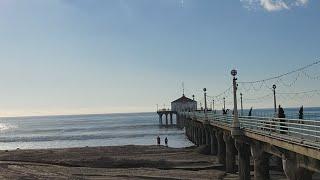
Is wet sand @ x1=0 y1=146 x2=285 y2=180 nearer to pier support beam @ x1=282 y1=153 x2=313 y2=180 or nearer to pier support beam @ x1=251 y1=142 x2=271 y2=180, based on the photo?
pier support beam @ x1=251 y1=142 x2=271 y2=180

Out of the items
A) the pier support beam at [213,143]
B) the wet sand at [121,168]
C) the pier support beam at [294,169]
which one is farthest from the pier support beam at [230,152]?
the pier support beam at [294,169]

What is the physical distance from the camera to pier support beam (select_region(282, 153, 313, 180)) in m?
16.8

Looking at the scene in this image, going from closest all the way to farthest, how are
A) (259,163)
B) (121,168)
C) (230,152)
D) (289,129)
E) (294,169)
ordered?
(294,169) → (289,129) → (259,163) → (230,152) → (121,168)

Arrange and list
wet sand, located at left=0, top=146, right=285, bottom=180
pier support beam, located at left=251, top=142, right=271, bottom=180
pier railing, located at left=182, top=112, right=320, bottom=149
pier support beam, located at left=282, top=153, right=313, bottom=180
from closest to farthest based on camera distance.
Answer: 1. pier railing, located at left=182, top=112, right=320, bottom=149
2. pier support beam, located at left=282, top=153, right=313, bottom=180
3. pier support beam, located at left=251, top=142, right=271, bottom=180
4. wet sand, located at left=0, top=146, right=285, bottom=180

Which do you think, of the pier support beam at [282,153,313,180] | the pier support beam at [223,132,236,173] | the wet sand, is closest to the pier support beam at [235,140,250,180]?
the wet sand

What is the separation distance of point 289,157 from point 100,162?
24053mm

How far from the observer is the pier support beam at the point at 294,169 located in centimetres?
1683

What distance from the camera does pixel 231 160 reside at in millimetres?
31578

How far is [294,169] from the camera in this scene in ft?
56.0

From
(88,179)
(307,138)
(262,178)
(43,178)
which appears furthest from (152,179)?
(307,138)

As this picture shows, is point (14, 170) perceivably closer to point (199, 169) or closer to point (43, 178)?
point (43, 178)

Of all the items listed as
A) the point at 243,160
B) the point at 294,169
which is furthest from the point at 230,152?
the point at 294,169

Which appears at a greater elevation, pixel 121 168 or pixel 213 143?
pixel 213 143

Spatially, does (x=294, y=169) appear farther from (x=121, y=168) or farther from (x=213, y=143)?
(x=213, y=143)
